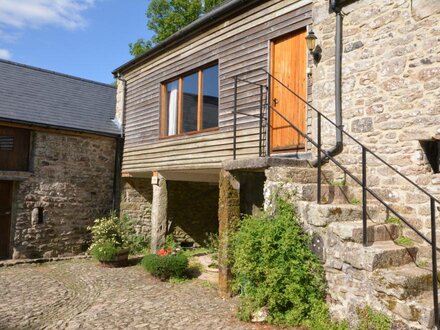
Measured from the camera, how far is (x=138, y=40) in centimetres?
2098

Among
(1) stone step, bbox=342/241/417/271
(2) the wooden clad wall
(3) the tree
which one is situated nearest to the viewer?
(1) stone step, bbox=342/241/417/271

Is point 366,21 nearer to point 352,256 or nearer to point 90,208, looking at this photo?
point 352,256

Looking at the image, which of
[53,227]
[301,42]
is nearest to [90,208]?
[53,227]

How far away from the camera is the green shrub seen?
765 cm

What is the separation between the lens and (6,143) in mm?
9797

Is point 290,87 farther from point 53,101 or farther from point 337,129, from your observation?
point 53,101

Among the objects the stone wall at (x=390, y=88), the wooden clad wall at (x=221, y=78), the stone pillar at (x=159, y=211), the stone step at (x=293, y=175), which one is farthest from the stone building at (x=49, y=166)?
the stone wall at (x=390, y=88)

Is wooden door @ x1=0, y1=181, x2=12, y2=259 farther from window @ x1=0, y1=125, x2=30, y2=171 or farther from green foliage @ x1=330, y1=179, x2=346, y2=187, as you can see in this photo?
green foliage @ x1=330, y1=179, x2=346, y2=187

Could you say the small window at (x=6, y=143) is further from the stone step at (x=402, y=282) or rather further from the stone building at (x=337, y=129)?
the stone step at (x=402, y=282)

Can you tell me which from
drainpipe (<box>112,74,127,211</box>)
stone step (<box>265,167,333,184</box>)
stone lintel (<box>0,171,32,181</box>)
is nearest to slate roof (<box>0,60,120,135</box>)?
drainpipe (<box>112,74,127,211</box>)

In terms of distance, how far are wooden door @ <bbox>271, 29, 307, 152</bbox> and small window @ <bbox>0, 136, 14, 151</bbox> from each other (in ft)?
23.7

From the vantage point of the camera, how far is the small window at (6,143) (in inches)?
383

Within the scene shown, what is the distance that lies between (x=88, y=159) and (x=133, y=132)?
5.31 ft

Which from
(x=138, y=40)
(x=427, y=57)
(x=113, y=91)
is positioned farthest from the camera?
(x=138, y=40)
